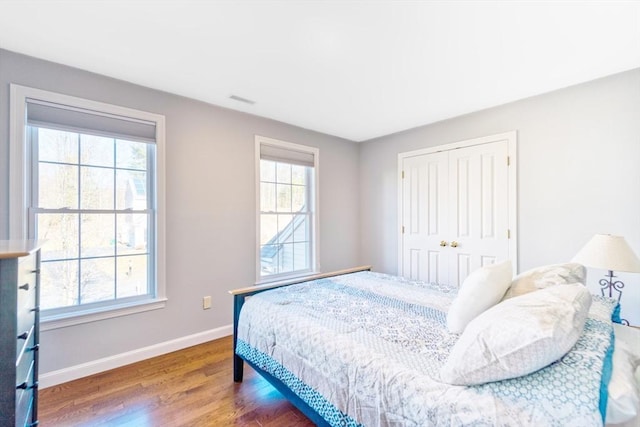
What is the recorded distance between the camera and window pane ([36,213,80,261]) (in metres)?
2.20

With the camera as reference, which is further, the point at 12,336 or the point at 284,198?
the point at 284,198

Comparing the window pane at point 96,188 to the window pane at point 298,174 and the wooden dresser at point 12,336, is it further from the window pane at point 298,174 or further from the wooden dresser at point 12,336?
the window pane at point 298,174

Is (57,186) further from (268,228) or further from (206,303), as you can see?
(268,228)

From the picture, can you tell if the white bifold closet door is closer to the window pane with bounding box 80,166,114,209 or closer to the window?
the window

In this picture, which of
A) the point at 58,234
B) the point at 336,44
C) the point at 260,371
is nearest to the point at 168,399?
the point at 260,371

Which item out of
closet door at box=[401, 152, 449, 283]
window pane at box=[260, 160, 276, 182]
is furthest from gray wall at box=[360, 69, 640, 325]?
window pane at box=[260, 160, 276, 182]

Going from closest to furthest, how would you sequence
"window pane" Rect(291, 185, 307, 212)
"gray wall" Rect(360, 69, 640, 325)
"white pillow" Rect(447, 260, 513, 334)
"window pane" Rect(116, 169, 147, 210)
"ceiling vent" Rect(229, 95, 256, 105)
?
"white pillow" Rect(447, 260, 513, 334)
"gray wall" Rect(360, 69, 640, 325)
"window pane" Rect(116, 169, 147, 210)
"ceiling vent" Rect(229, 95, 256, 105)
"window pane" Rect(291, 185, 307, 212)

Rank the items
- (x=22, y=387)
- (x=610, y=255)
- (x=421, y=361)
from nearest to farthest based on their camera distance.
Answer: (x=22, y=387) < (x=421, y=361) < (x=610, y=255)

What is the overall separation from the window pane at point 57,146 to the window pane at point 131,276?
2.97 ft

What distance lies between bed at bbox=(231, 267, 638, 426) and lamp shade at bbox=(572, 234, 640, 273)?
23cm

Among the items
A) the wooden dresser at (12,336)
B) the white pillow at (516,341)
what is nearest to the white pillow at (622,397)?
the white pillow at (516,341)

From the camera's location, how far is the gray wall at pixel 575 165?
7.72 ft

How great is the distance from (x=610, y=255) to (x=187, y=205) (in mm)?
3358

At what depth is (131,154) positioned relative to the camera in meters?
2.61
